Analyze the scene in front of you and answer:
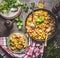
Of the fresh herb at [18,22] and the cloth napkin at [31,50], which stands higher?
the fresh herb at [18,22]

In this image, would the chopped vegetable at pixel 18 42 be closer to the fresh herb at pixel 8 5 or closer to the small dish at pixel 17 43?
the small dish at pixel 17 43

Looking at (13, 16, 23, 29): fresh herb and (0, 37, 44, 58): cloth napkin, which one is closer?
(0, 37, 44, 58): cloth napkin

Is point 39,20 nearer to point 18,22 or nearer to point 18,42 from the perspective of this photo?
point 18,22

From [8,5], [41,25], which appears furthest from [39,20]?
[8,5]

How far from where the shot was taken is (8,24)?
746cm

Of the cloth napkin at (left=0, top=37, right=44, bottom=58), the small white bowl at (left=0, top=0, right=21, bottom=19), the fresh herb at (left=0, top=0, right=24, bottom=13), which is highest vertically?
the fresh herb at (left=0, top=0, right=24, bottom=13)

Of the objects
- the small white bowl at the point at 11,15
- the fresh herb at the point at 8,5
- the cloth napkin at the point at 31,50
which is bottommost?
the cloth napkin at the point at 31,50

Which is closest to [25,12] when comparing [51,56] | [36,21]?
[36,21]

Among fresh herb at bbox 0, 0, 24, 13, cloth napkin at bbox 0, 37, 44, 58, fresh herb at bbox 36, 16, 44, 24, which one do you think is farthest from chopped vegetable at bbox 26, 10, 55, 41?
fresh herb at bbox 0, 0, 24, 13

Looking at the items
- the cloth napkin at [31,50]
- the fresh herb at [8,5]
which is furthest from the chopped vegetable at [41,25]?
the fresh herb at [8,5]

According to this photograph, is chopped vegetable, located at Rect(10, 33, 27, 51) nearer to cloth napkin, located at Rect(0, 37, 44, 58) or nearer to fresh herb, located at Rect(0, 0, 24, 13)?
cloth napkin, located at Rect(0, 37, 44, 58)

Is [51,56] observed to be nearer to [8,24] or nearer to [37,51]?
[37,51]

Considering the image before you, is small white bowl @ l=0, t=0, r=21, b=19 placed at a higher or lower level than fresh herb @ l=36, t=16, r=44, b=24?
higher

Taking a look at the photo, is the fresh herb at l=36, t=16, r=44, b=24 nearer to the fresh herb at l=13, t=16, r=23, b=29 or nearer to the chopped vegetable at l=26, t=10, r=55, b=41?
the chopped vegetable at l=26, t=10, r=55, b=41
